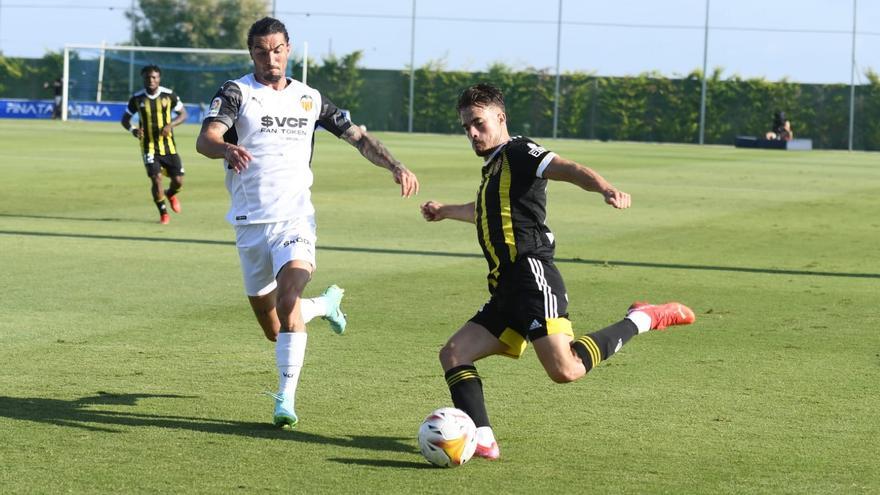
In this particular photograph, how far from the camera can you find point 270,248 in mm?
7004

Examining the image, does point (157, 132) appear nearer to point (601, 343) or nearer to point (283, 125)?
point (283, 125)

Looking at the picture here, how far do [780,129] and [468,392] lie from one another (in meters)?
50.3

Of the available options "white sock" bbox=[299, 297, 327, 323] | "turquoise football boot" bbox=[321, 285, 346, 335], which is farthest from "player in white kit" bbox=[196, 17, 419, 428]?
"turquoise football boot" bbox=[321, 285, 346, 335]

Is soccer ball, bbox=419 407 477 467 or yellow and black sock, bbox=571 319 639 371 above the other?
yellow and black sock, bbox=571 319 639 371

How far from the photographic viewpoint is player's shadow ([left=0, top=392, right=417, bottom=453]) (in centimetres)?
627

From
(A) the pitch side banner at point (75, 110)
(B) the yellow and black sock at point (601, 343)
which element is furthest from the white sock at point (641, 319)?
Answer: (A) the pitch side banner at point (75, 110)

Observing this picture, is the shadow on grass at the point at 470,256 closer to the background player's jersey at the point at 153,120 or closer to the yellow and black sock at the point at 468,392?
the background player's jersey at the point at 153,120

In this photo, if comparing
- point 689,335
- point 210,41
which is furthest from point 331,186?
point 210,41

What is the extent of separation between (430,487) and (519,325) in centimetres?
110

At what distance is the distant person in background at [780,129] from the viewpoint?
5397 cm

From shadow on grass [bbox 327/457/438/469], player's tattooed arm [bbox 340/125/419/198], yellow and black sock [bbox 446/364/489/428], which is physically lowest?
shadow on grass [bbox 327/457/438/469]

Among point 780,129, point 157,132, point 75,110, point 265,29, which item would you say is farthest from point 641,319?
point 75,110

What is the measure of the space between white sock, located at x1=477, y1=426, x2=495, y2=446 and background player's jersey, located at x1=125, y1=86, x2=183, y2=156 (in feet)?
42.3

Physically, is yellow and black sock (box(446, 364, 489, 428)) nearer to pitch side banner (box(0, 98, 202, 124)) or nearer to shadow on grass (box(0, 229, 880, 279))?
shadow on grass (box(0, 229, 880, 279))
